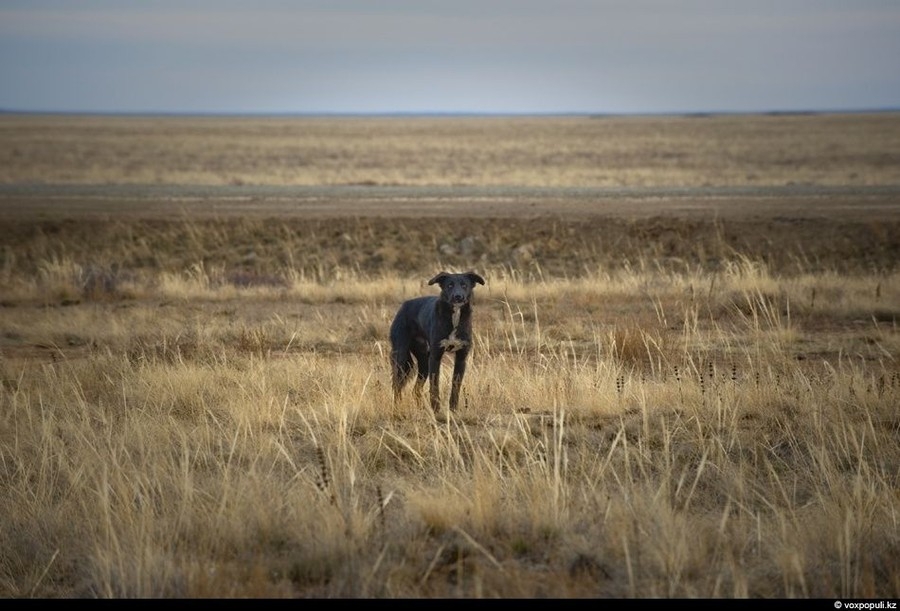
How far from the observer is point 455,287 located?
27.7 ft

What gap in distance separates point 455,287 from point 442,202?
27667 mm

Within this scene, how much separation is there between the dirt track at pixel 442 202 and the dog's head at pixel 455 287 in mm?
20799

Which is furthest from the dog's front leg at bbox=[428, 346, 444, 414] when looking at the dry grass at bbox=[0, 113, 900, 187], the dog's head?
the dry grass at bbox=[0, 113, 900, 187]

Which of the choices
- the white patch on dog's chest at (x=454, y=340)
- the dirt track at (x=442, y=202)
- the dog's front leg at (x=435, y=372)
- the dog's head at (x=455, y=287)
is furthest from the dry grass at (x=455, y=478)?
the dirt track at (x=442, y=202)

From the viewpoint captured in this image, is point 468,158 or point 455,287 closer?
point 455,287

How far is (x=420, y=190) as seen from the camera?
139 feet

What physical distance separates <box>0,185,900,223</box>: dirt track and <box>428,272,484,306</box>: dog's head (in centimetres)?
2080

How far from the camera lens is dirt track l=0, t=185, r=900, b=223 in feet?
100

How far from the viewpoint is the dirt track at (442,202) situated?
100ft

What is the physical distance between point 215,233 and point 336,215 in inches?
188

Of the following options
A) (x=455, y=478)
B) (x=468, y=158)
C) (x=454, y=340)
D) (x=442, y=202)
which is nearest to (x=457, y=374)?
(x=454, y=340)

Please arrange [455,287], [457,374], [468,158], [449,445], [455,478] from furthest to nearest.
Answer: [468,158], [457,374], [455,287], [449,445], [455,478]

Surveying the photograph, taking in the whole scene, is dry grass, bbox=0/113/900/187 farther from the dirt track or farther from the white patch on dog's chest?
the white patch on dog's chest

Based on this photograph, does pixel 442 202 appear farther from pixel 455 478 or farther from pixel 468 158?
pixel 468 158
